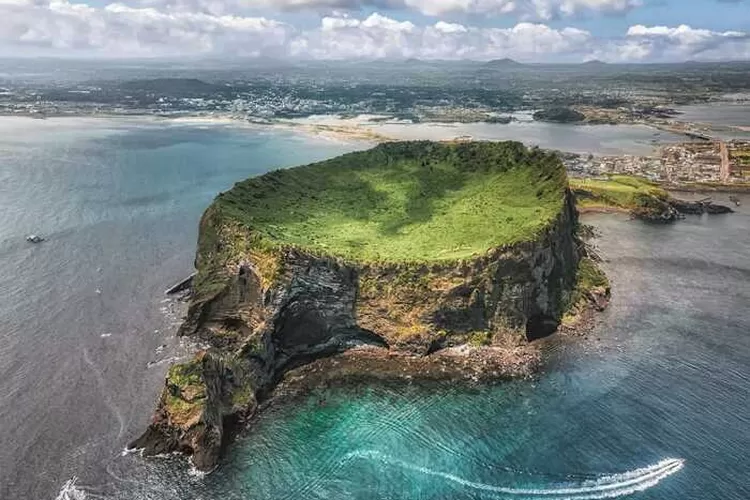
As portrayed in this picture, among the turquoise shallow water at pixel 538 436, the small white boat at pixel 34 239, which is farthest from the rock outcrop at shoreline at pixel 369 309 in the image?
the small white boat at pixel 34 239

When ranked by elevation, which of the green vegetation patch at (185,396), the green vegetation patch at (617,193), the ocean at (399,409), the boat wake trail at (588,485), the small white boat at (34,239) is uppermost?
the green vegetation patch at (617,193)

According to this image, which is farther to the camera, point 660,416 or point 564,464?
point 660,416

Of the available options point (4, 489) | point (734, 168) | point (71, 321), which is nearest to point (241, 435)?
point (4, 489)

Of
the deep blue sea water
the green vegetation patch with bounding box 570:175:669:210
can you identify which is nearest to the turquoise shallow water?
the deep blue sea water

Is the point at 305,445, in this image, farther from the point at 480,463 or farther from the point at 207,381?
the point at 480,463

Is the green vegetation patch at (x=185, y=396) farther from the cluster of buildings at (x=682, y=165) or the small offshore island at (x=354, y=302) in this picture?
the cluster of buildings at (x=682, y=165)

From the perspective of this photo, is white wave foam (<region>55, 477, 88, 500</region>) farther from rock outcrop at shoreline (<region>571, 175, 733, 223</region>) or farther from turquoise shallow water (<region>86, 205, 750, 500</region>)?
rock outcrop at shoreline (<region>571, 175, 733, 223</region>)
